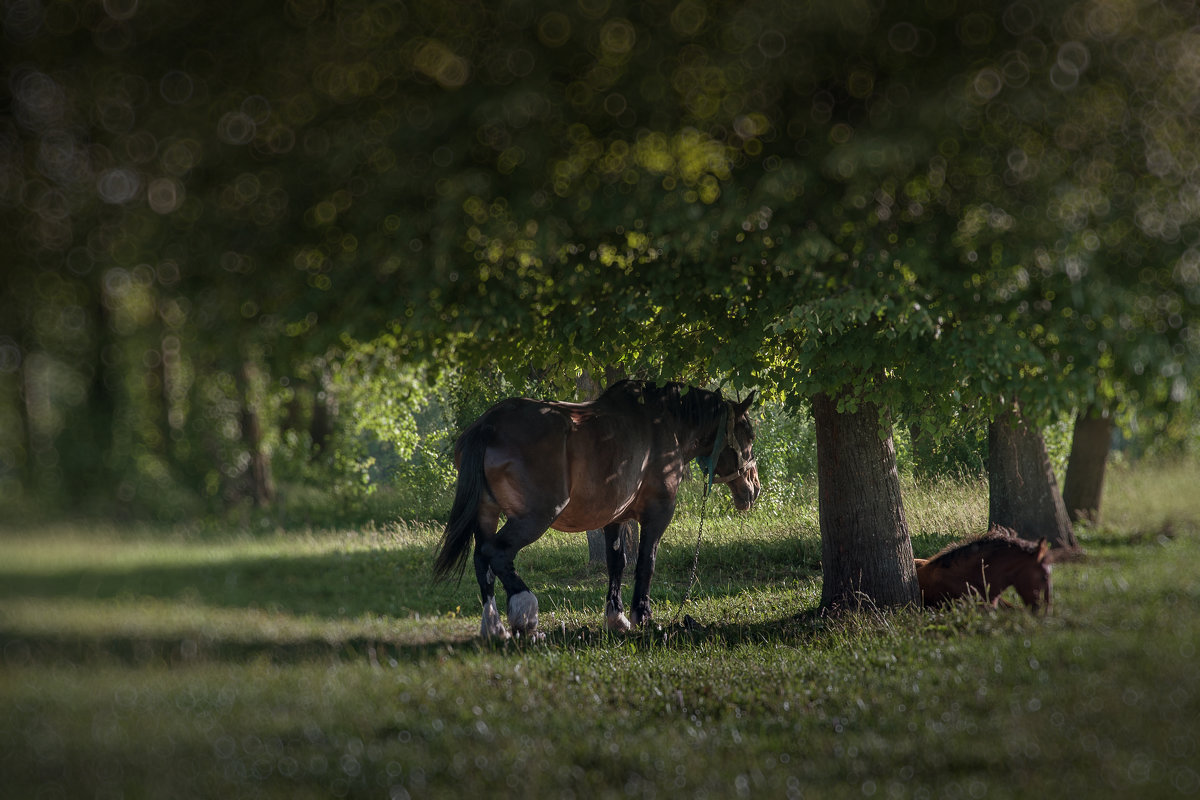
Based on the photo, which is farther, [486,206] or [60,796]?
[486,206]

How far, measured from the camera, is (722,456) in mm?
10922

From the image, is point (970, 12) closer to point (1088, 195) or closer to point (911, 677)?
point (1088, 195)

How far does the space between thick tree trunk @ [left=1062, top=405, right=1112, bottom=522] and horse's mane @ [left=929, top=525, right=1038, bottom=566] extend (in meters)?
1.32

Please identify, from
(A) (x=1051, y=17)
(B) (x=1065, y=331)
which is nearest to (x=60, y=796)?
(B) (x=1065, y=331)

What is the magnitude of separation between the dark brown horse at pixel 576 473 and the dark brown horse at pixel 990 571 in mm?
2715

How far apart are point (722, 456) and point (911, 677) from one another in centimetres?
442

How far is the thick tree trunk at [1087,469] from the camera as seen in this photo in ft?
31.9

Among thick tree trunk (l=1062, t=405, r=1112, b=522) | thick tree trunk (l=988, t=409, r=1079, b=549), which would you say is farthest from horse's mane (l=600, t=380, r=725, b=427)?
thick tree trunk (l=1062, t=405, r=1112, b=522)

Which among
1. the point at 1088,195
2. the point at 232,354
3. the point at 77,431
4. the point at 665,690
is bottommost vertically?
the point at 665,690

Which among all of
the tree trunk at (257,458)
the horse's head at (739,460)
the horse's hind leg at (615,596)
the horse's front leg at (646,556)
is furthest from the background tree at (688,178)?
the horse's hind leg at (615,596)

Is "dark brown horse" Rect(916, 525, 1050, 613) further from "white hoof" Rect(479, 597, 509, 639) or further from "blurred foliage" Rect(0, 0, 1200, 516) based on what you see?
"white hoof" Rect(479, 597, 509, 639)

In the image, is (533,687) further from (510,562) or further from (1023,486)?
(1023,486)

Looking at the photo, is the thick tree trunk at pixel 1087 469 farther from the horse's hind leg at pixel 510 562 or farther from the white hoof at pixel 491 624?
the white hoof at pixel 491 624

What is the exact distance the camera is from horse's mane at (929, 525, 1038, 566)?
28.3 feet
